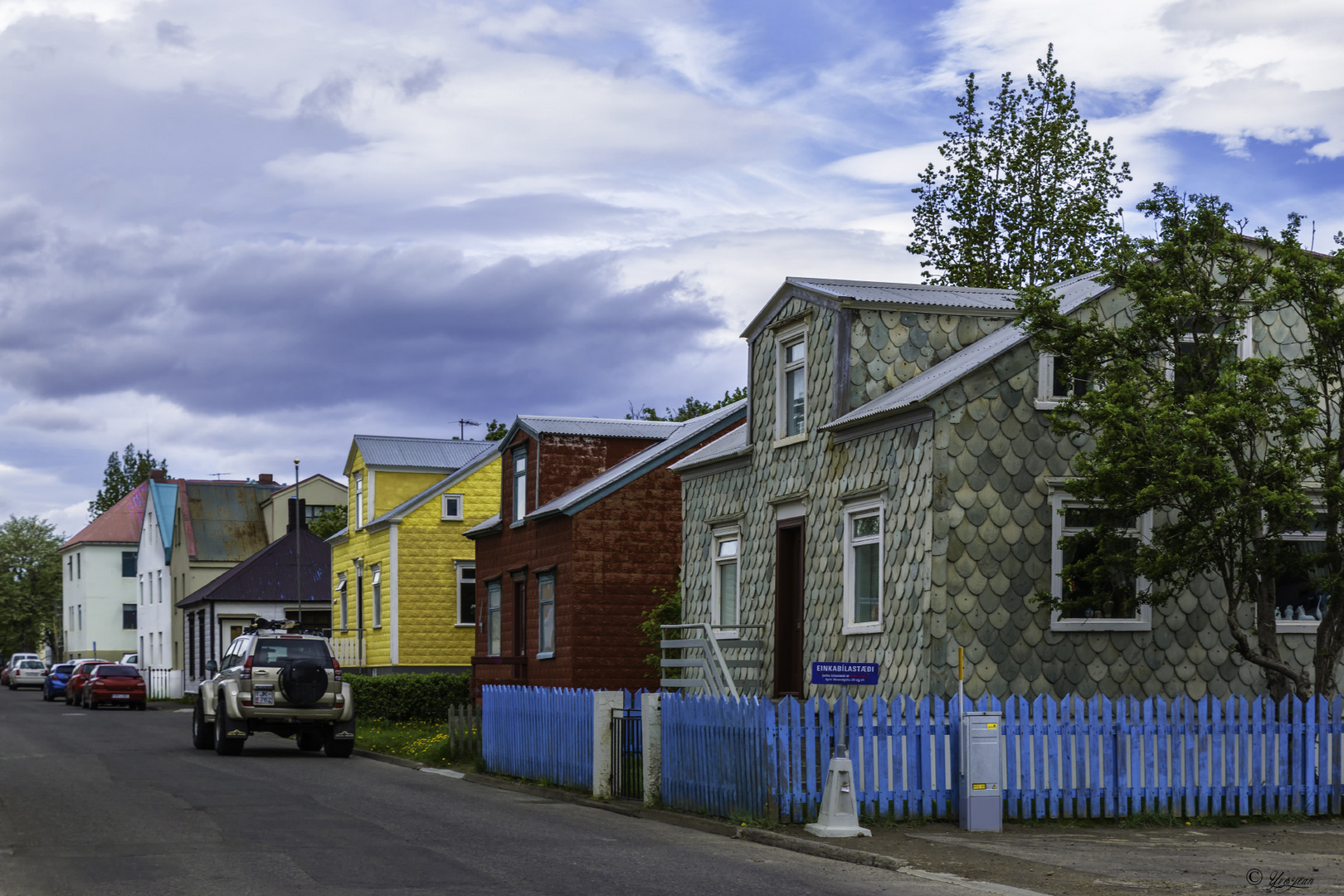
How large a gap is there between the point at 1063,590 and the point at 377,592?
29.2 meters

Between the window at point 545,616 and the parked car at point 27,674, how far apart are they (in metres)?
50.8

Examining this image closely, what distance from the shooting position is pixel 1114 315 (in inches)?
851

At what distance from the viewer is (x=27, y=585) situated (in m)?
113

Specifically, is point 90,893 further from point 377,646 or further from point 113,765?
point 377,646

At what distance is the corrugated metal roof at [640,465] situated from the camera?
3416cm

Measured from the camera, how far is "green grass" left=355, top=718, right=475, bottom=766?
26.5m

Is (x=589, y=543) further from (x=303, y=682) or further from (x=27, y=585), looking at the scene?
(x=27, y=585)

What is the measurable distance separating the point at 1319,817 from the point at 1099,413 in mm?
5073

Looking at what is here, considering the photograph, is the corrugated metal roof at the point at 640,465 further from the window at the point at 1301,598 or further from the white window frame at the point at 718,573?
the window at the point at 1301,598

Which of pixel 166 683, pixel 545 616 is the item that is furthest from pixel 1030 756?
pixel 166 683

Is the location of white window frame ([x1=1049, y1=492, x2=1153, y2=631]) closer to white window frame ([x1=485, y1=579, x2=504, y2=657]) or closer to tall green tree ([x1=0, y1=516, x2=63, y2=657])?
white window frame ([x1=485, y1=579, x2=504, y2=657])

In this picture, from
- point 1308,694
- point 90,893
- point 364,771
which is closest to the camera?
point 90,893

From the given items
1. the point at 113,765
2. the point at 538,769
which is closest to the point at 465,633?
the point at 113,765

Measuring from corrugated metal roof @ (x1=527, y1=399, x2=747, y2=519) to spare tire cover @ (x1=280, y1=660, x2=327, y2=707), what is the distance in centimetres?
855
